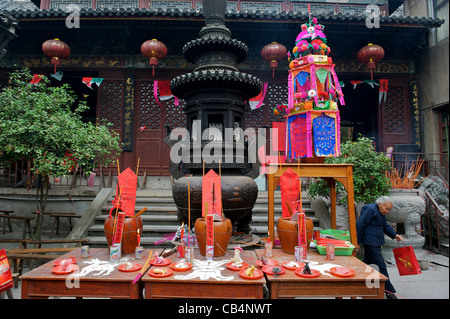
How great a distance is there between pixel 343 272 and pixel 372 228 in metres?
1.85

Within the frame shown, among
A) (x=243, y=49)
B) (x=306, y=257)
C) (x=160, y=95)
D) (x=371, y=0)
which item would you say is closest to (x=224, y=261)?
(x=306, y=257)

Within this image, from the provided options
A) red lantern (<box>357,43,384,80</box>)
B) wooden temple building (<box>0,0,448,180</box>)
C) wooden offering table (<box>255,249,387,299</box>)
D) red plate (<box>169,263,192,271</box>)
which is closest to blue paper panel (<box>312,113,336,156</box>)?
wooden offering table (<box>255,249,387,299</box>)

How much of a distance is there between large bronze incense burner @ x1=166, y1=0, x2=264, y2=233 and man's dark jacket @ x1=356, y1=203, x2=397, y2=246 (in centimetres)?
163

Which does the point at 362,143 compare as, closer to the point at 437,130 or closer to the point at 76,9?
the point at 437,130

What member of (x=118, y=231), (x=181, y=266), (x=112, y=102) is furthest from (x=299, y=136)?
(x=112, y=102)

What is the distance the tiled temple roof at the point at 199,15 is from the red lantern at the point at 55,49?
0.66 meters

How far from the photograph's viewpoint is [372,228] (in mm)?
4016

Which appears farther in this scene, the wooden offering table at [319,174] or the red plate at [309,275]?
the wooden offering table at [319,174]

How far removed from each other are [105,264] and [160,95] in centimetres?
688

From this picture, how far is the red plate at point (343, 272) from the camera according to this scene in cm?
246

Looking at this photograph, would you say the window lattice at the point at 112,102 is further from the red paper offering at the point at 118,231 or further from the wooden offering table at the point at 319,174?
the wooden offering table at the point at 319,174

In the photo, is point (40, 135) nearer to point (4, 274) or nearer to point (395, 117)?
point (4, 274)

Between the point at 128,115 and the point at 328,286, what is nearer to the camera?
the point at 328,286

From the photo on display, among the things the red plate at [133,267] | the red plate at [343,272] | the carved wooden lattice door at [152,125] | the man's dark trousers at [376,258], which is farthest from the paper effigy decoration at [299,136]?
the carved wooden lattice door at [152,125]
